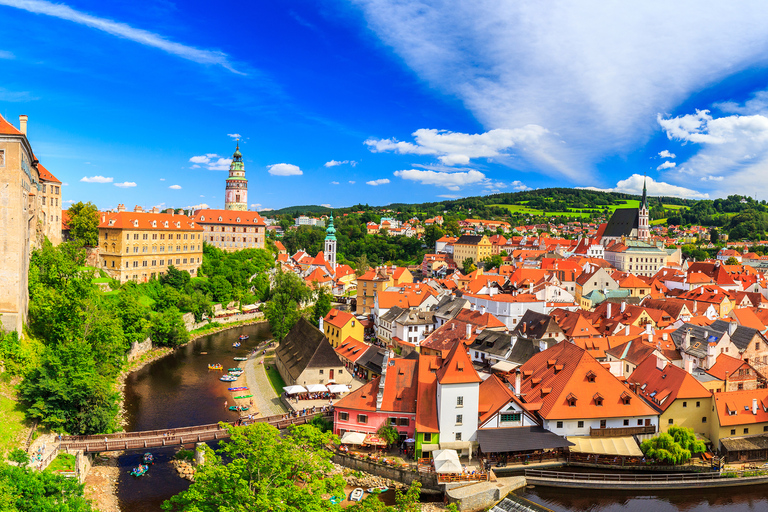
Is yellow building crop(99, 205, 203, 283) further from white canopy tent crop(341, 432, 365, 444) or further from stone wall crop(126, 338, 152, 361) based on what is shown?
white canopy tent crop(341, 432, 365, 444)

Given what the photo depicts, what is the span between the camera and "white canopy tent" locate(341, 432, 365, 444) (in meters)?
27.2

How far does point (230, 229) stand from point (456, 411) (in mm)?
61498

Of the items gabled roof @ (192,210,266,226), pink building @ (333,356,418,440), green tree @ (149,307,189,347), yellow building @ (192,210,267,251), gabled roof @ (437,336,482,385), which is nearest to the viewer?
gabled roof @ (437,336,482,385)

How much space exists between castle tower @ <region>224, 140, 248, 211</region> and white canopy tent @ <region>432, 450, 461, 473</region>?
257ft

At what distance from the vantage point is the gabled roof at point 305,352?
36.9 metres

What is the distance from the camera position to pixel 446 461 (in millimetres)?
24516

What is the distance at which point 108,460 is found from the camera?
2630 cm

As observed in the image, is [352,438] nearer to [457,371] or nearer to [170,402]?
[457,371]

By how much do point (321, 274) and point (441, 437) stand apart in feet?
208

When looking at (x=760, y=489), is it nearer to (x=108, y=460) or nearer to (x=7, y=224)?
(x=108, y=460)

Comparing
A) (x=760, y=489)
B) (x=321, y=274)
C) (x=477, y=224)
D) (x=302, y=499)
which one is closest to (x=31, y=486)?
Result: (x=302, y=499)

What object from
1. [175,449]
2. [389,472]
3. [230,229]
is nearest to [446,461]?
[389,472]

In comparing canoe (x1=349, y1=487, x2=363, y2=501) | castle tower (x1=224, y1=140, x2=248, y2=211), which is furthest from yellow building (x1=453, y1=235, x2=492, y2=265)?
canoe (x1=349, y1=487, x2=363, y2=501)

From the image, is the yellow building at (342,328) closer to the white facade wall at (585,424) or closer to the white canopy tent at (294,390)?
the white canopy tent at (294,390)
